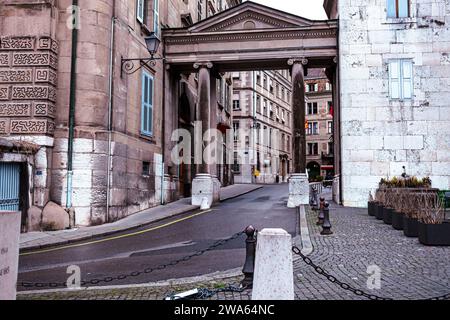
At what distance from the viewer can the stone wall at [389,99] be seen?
17.4 meters

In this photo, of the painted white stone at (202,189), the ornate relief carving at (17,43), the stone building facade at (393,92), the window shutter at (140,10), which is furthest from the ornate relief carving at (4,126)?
the stone building facade at (393,92)

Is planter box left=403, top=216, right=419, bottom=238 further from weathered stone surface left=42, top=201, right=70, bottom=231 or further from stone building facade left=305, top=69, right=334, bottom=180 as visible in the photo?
stone building facade left=305, top=69, right=334, bottom=180

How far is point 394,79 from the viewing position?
58.5ft

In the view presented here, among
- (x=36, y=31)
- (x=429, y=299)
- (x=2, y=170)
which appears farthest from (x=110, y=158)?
(x=429, y=299)

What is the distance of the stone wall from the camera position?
17391 mm

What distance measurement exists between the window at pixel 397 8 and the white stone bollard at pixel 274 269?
54.7 ft

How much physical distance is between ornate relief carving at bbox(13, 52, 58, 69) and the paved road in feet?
18.1

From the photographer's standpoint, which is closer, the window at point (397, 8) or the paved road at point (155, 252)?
the paved road at point (155, 252)

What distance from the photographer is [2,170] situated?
11.4m

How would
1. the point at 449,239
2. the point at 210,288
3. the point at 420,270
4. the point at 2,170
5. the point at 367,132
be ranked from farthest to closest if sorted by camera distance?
the point at 367,132 < the point at 2,170 < the point at 449,239 < the point at 420,270 < the point at 210,288

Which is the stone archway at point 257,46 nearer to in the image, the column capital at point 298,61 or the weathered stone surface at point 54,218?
the column capital at point 298,61

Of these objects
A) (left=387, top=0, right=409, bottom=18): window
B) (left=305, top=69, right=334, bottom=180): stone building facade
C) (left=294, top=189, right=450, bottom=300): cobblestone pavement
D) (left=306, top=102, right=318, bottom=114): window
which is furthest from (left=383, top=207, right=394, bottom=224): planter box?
(left=306, top=102, right=318, bottom=114): window

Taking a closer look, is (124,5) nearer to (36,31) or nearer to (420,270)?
(36,31)
